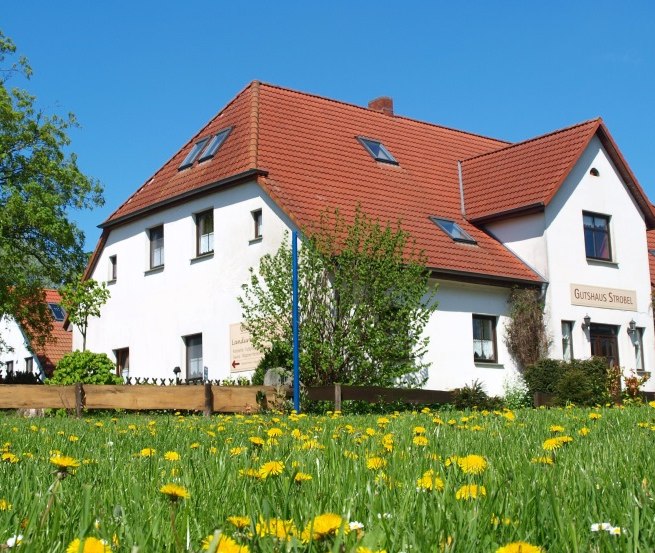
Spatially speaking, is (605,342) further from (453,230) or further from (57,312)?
(57,312)

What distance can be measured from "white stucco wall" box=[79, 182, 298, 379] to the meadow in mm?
19057

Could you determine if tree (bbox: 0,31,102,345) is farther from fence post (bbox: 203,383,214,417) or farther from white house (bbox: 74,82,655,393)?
fence post (bbox: 203,383,214,417)

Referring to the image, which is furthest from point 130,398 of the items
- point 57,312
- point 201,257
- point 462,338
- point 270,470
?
point 57,312

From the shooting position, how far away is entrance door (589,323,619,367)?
1077 inches

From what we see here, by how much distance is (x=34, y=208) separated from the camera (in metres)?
33.2

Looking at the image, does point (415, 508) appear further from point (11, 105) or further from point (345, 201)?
point (11, 105)

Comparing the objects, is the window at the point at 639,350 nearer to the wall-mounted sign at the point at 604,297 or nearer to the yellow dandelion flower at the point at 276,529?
the wall-mounted sign at the point at 604,297

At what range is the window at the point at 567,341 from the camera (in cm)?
2635

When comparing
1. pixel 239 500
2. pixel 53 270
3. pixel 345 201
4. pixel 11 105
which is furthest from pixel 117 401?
pixel 11 105

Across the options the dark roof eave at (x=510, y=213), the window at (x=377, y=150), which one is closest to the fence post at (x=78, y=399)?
the window at (x=377, y=150)

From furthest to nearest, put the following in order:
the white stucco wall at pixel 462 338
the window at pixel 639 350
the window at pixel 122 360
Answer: the window at pixel 122 360
the window at pixel 639 350
the white stucco wall at pixel 462 338

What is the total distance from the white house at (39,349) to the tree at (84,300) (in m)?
18.1

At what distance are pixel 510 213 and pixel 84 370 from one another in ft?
42.7

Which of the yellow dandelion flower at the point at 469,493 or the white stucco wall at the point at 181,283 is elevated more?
the white stucco wall at the point at 181,283
